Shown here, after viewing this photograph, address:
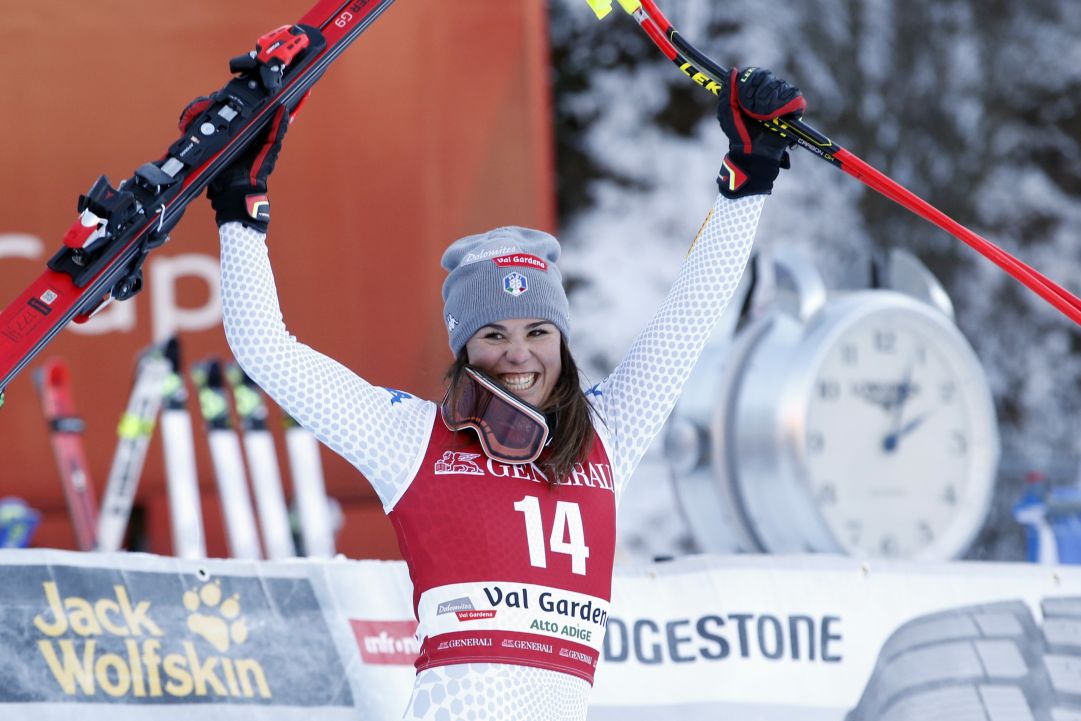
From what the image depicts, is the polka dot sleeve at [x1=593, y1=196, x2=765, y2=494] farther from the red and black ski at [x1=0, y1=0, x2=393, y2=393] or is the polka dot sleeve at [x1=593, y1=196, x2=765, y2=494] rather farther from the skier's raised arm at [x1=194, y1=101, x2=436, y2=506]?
the red and black ski at [x1=0, y1=0, x2=393, y2=393]

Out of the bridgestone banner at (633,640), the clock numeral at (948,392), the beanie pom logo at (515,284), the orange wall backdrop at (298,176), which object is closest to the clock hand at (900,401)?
the clock numeral at (948,392)

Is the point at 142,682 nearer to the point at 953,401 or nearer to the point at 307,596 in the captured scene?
the point at 307,596

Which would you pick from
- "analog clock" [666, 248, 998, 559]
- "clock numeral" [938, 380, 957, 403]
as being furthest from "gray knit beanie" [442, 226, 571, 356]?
"clock numeral" [938, 380, 957, 403]

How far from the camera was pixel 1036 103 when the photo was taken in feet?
40.3

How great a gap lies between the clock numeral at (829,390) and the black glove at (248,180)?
86.9 inches

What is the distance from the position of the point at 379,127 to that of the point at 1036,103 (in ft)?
28.2

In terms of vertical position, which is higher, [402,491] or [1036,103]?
[1036,103]

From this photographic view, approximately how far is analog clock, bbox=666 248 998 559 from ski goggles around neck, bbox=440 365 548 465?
1970 millimetres

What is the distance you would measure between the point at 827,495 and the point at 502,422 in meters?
2.18

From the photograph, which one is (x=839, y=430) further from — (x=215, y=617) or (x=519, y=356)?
(x=519, y=356)

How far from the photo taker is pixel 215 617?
3012 millimetres

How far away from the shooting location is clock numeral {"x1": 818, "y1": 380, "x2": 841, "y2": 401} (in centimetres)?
423

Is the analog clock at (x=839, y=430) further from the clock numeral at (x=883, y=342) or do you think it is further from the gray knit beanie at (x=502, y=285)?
the gray knit beanie at (x=502, y=285)

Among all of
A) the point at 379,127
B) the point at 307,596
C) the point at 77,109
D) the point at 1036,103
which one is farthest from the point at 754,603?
the point at 1036,103
